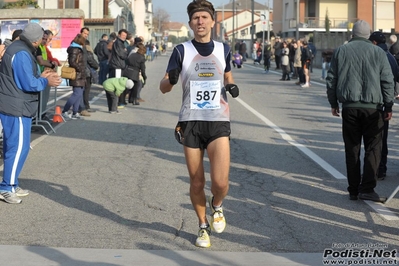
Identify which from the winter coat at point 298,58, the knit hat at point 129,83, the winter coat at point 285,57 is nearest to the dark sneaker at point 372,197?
the knit hat at point 129,83

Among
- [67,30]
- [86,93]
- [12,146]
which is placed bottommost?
[12,146]

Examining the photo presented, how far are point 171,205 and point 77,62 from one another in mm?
8244

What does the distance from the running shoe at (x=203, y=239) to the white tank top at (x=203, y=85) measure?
94 centimetres

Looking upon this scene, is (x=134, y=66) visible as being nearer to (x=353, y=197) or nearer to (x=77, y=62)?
(x=77, y=62)

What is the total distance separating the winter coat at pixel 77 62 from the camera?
15180 millimetres

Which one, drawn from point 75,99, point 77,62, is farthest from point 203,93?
point 75,99

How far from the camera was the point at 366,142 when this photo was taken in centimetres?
799

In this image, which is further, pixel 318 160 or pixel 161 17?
pixel 161 17

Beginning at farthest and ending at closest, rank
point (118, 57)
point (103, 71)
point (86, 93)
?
point (103, 71)
point (118, 57)
point (86, 93)

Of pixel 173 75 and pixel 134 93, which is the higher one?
pixel 173 75

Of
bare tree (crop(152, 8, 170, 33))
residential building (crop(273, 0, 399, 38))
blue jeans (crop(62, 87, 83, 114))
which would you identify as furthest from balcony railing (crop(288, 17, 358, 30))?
bare tree (crop(152, 8, 170, 33))

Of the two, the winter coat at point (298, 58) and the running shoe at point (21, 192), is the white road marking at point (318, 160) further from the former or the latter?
the winter coat at point (298, 58)

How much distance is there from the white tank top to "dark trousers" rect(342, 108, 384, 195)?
240 cm

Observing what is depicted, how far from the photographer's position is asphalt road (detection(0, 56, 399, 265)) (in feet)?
19.4
